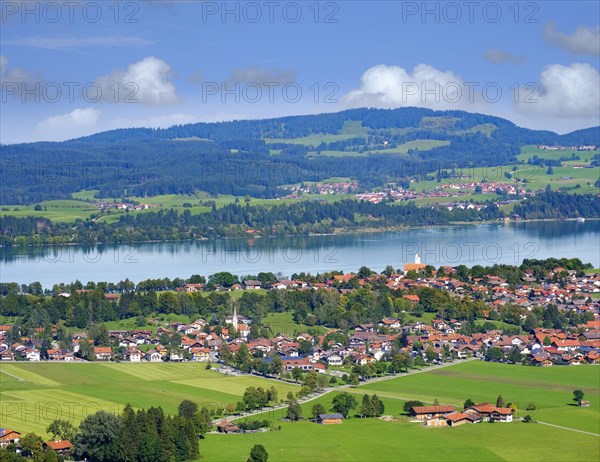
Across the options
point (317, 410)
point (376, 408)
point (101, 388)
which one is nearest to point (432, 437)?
point (376, 408)

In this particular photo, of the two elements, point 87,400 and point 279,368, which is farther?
point 279,368

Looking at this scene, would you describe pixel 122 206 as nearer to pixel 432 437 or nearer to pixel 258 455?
pixel 432 437

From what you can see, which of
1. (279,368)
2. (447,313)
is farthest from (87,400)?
(447,313)

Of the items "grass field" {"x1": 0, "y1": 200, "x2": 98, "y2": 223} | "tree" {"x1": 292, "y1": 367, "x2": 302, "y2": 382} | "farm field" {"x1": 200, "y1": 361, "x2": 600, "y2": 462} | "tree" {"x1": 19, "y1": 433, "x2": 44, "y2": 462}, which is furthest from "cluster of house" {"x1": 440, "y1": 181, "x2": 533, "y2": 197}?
"tree" {"x1": 19, "y1": 433, "x2": 44, "y2": 462}

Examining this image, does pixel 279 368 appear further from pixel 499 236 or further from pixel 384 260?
pixel 499 236

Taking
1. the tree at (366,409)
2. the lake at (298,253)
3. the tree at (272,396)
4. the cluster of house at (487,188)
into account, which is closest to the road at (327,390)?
the tree at (272,396)

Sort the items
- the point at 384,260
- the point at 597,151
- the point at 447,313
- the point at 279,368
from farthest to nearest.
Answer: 1. the point at 597,151
2. the point at 384,260
3. the point at 447,313
4. the point at 279,368

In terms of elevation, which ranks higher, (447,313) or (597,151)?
(597,151)
